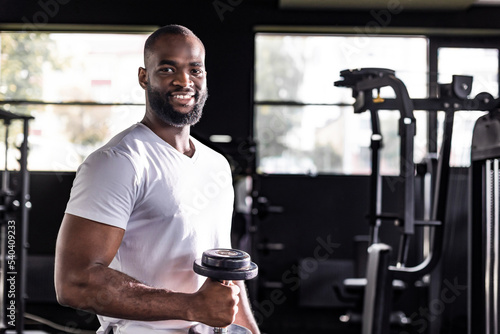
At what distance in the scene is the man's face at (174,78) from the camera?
4.36 ft

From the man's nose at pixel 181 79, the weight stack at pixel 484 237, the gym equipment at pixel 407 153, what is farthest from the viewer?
the gym equipment at pixel 407 153

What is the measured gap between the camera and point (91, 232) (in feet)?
3.59

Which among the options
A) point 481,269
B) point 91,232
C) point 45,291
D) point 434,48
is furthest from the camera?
point 434,48

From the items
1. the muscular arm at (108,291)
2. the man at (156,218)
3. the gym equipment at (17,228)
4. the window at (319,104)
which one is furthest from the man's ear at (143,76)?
the window at (319,104)

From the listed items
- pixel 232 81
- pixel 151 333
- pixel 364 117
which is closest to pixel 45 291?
pixel 232 81

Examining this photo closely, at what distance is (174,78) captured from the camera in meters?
1.33

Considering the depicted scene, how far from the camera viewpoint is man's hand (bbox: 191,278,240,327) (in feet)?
3.53

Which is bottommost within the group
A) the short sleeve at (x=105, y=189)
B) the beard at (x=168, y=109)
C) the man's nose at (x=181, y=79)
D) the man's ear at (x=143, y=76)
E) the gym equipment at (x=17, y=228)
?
the gym equipment at (x=17, y=228)

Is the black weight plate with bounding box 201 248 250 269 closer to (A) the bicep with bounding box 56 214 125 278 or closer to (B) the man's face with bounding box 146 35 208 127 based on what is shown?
(A) the bicep with bounding box 56 214 125 278

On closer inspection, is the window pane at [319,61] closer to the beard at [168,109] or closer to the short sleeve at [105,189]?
the beard at [168,109]

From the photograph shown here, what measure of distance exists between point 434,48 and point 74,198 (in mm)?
4555

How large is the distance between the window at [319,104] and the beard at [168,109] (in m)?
3.45

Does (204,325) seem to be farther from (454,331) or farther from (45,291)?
(45,291)

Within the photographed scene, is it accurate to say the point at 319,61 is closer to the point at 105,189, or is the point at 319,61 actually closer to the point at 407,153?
the point at 407,153
